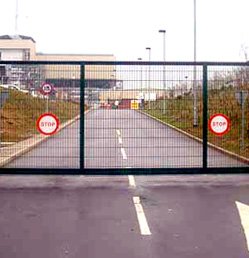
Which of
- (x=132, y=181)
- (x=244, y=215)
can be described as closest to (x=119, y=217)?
(x=244, y=215)

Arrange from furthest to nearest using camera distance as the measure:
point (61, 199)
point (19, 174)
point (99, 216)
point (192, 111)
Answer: point (192, 111), point (19, 174), point (61, 199), point (99, 216)

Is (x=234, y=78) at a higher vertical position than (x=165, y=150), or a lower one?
higher

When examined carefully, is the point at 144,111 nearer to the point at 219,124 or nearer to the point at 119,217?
the point at 219,124

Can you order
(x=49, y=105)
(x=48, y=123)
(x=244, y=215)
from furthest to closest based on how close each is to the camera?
(x=49, y=105) → (x=48, y=123) → (x=244, y=215)

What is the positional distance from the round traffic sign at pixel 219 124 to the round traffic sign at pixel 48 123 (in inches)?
136

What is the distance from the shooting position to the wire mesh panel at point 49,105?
13070 millimetres

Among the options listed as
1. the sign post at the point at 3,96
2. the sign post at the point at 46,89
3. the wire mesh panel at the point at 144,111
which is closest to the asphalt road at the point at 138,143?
the wire mesh panel at the point at 144,111

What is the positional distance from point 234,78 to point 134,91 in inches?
103

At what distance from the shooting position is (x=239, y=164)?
1386cm

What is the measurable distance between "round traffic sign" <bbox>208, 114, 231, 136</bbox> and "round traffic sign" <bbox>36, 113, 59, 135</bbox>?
3460mm

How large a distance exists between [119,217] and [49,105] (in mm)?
5768

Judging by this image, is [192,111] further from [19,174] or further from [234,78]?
[19,174]

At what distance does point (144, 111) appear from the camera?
13.1m

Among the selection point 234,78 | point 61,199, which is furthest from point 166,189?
point 234,78
